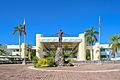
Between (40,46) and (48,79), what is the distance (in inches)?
2635

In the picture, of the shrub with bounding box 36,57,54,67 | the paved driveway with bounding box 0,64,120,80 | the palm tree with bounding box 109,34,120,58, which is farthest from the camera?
the palm tree with bounding box 109,34,120,58

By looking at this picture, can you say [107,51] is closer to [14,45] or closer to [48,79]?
[14,45]

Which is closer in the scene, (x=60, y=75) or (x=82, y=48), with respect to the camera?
(x=60, y=75)

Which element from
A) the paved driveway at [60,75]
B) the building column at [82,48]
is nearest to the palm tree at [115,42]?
the building column at [82,48]

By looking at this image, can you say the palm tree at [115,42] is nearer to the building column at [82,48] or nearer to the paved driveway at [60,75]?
the building column at [82,48]

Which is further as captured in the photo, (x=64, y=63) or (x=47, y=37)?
(x=47, y=37)

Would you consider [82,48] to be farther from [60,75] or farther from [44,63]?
[60,75]

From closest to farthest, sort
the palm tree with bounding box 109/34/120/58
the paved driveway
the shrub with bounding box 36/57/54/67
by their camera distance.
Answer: the paved driveway
the shrub with bounding box 36/57/54/67
the palm tree with bounding box 109/34/120/58

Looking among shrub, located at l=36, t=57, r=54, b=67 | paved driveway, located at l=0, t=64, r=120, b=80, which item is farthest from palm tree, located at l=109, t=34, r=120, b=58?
paved driveway, located at l=0, t=64, r=120, b=80

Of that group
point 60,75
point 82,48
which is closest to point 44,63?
point 60,75

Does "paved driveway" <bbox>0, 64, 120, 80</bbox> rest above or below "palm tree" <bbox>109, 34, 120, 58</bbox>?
below

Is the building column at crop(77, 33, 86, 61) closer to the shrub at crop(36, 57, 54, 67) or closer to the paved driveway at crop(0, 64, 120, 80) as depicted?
the shrub at crop(36, 57, 54, 67)

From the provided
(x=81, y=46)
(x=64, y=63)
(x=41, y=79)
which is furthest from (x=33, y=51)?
(x=41, y=79)

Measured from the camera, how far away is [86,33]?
84438 millimetres
